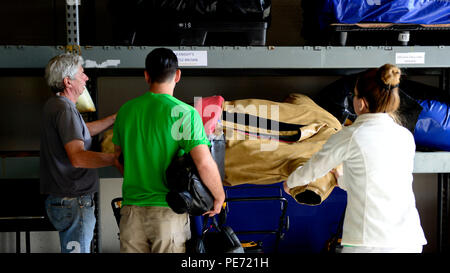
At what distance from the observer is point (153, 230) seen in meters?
1.83

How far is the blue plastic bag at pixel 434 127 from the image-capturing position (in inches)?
95.5

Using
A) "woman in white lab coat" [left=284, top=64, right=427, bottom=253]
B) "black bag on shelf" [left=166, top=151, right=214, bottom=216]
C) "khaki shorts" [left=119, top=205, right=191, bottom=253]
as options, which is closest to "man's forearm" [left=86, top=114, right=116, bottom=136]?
"khaki shorts" [left=119, top=205, right=191, bottom=253]

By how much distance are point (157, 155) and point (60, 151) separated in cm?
64

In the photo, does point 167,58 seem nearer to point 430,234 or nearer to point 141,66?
point 141,66

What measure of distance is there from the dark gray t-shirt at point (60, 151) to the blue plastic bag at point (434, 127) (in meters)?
1.94

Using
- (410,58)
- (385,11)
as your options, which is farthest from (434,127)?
(385,11)

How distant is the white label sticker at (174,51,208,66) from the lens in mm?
2242

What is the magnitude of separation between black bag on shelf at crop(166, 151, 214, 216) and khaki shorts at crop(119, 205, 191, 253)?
0.37 ft

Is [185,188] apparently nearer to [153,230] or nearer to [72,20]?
[153,230]

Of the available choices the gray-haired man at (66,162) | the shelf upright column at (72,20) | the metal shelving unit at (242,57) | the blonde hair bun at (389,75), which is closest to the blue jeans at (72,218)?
the gray-haired man at (66,162)

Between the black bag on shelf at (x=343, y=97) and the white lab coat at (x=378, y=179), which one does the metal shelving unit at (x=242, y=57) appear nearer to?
the black bag on shelf at (x=343, y=97)

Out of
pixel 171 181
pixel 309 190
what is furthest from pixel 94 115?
pixel 309 190
